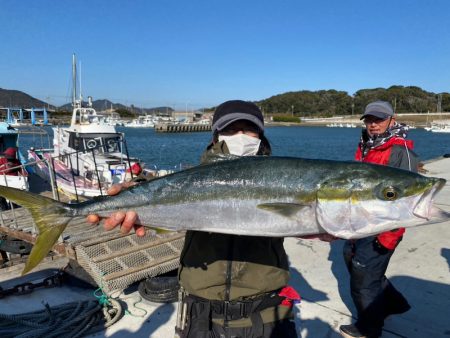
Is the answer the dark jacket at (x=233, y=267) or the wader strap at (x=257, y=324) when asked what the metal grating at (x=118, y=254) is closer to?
the dark jacket at (x=233, y=267)

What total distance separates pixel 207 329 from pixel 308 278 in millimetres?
3422

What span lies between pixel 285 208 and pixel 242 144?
66cm

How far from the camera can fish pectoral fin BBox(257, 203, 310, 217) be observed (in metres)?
2.19

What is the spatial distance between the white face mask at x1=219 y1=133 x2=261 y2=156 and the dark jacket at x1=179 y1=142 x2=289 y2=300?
65cm

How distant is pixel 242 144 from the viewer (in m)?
2.62

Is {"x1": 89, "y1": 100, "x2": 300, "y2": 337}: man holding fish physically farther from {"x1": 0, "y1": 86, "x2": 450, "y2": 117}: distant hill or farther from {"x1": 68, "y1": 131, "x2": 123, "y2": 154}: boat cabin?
{"x1": 0, "y1": 86, "x2": 450, "y2": 117}: distant hill

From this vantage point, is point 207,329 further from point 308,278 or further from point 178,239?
point 178,239

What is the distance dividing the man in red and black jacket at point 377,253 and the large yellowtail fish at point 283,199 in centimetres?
154

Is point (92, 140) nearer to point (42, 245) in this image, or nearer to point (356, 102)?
point (42, 245)

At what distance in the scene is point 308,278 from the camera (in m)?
5.50

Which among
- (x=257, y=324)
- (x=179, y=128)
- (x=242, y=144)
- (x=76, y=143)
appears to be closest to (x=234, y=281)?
(x=257, y=324)

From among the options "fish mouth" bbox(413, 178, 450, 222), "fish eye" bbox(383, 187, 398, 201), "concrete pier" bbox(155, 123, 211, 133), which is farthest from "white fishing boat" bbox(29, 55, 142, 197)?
"concrete pier" bbox(155, 123, 211, 133)

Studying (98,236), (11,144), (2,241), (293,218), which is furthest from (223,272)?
(11,144)

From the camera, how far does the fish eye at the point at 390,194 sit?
2.17m
